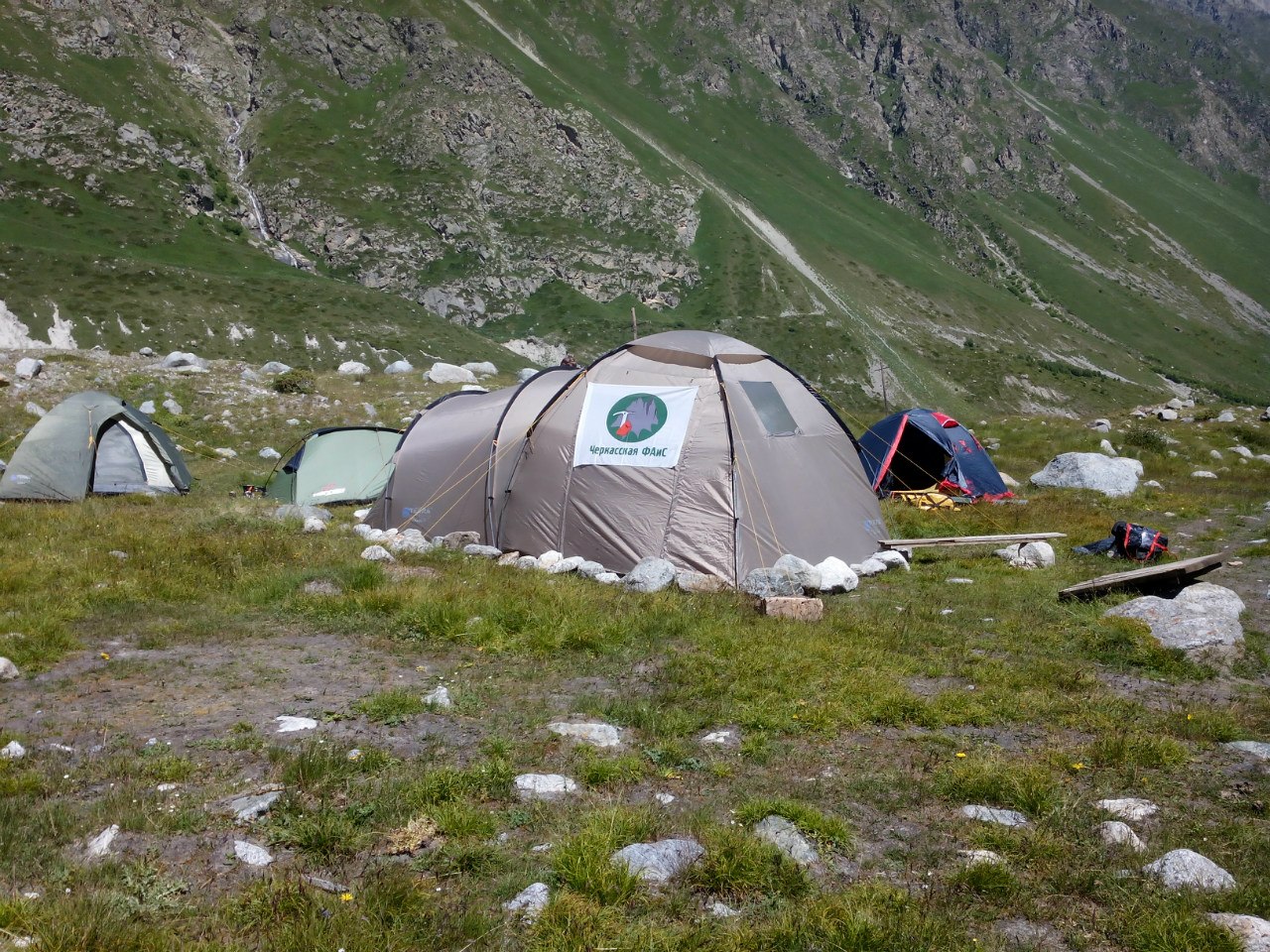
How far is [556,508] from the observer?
1432 cm

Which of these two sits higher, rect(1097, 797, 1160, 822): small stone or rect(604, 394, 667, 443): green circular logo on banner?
rect(604, 394, 667, 443): green circular logo on banner

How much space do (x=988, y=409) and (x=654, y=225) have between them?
71733 mm

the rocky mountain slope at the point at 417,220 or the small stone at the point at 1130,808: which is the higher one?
the rocky mountain slope at the point at 417,220

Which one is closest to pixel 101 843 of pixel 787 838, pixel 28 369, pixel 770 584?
pixel 787 838

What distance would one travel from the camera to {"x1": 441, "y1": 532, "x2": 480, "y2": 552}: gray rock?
48.2 feet

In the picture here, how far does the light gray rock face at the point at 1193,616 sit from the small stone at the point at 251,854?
9.40m

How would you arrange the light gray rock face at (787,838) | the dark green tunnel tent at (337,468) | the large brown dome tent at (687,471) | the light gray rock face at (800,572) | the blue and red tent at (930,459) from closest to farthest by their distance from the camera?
the light gray rock face at (787,838) < the light gray rock face at (800,572) < the large brown dome tent at (687,471) < the dark green tunnel tent at (337,468) < the blue and red tent at (930,459)

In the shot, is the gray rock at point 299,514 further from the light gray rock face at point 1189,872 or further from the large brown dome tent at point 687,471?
the light gray rock face at point 1189,872

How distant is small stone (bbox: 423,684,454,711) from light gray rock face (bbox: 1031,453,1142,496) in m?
20.0

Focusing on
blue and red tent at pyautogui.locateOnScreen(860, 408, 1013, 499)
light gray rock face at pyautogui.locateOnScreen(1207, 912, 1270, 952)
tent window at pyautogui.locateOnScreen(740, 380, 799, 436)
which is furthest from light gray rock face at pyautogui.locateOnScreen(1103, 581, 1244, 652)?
blue and red tent at pyautogui.locateOnScreen(860, 408, 1013, 499)

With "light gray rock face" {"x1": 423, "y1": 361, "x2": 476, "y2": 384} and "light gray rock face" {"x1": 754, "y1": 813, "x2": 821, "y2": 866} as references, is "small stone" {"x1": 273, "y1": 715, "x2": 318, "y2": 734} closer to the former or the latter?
"light gray rock face" {"x1": 754, "y1": 813, "x2": 821, "y2": 866}

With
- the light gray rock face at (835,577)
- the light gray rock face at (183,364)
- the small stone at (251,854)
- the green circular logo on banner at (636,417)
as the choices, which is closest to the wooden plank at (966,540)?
the light gray rock face at (835,577)

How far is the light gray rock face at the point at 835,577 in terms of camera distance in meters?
12.6

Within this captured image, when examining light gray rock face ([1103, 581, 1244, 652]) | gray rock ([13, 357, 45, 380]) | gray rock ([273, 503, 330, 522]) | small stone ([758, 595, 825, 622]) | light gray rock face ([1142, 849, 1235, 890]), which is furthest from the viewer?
gray rock ([13, 357, 45, 380])
